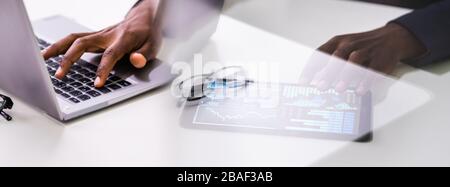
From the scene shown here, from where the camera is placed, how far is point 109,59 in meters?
1.06

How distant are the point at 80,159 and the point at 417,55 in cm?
Result: 65

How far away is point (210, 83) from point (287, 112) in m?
0.16

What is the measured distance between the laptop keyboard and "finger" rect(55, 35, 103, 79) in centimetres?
1

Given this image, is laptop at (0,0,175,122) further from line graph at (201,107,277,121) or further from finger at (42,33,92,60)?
line graph at (201,107,277,121)

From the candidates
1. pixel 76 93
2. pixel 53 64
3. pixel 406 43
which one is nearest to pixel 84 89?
pixel 76 93

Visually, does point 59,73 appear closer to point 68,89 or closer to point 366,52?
point 68,89

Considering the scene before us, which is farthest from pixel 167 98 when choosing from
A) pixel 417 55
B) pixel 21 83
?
pixel 417 55

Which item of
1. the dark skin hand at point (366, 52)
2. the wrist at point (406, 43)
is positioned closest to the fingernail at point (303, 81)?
the dark skin hand at point (366, 52)

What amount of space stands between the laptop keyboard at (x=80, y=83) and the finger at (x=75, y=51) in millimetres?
11

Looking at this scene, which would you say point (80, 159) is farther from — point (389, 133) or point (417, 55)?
point (417, 55)

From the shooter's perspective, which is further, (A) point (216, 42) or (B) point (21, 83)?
(A) point (216, 42)
